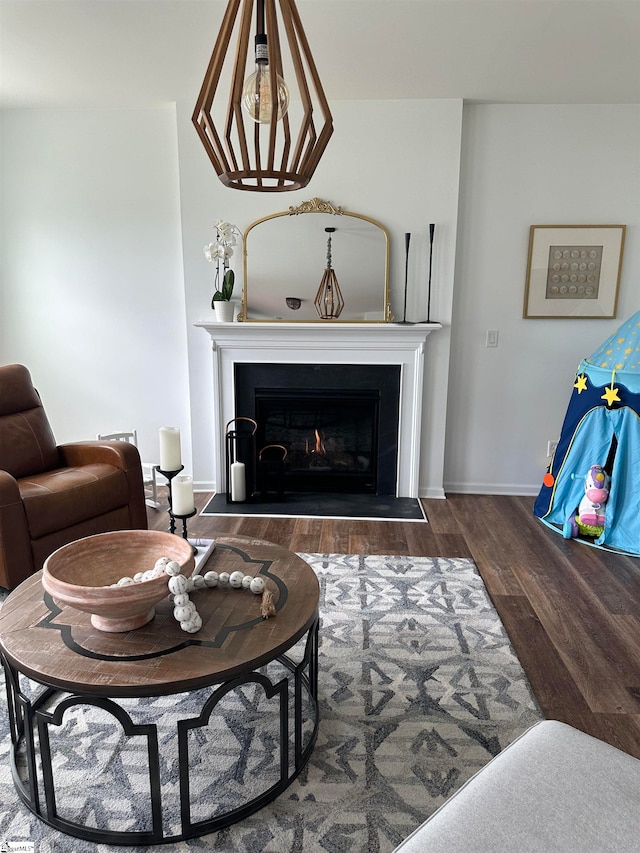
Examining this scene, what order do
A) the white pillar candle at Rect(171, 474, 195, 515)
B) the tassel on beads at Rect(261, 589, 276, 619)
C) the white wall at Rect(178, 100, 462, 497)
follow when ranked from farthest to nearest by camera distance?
the white wall at Rect(178, 100, 462, 497) → the white pillar candle at Rect(171, 474, 195, 515) → the tassel on beads at Rect(261, 589, 276, 619)

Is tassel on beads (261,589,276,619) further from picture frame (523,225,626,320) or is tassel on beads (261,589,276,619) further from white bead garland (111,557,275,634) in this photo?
picture frame (523,225,626,320)

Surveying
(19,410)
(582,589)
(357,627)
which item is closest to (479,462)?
(582,589)

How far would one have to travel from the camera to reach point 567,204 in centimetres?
375

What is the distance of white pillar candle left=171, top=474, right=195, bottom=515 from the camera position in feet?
6.26

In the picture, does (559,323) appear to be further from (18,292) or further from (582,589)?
(18,292)

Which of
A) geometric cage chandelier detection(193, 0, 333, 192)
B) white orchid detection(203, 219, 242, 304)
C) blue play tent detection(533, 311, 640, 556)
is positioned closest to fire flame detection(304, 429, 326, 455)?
white orchid detection(203, 219, 242, 304)

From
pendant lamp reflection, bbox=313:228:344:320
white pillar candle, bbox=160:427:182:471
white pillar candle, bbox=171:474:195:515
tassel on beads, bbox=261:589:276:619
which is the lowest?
tassel on beads, bbox=261:589:276:619

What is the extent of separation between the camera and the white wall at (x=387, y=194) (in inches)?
141

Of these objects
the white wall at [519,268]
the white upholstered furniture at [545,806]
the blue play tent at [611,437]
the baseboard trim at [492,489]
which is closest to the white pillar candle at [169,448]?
the white upholstered furniture at [545,806]

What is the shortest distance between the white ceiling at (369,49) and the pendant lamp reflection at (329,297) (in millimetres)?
1037

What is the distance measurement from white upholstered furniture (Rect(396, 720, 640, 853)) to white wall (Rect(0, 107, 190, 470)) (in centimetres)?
341

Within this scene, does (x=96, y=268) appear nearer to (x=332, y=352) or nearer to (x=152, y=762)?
(x=332, y=352)

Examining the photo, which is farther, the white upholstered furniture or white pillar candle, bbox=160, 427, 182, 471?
white pillar candle, bbox=160, 427, 182, 471

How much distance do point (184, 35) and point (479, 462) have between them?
3.03 meters
